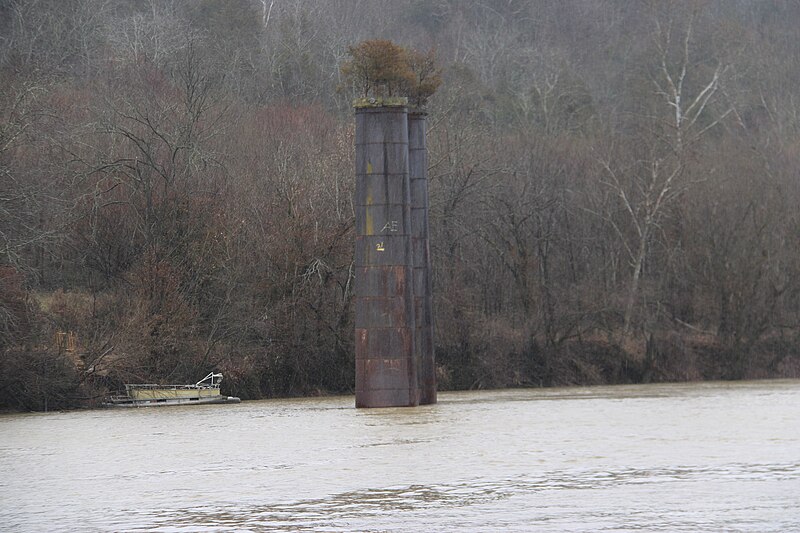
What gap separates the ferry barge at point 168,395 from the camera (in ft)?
159

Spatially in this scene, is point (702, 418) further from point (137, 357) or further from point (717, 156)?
point (717, 156)

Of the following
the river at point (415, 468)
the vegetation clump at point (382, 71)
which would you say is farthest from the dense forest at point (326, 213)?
the river at point (415, 468)

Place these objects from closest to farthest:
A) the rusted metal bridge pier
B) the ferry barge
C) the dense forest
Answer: the rusted metal bridge pier → the ferry barge → the dense forest

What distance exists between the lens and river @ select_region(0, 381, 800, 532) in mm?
20312

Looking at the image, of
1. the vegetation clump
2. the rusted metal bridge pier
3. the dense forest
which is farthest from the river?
the vegetation clump

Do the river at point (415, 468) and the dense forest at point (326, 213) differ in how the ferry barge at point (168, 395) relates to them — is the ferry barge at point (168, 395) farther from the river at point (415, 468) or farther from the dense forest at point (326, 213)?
the river at point (415, 468)

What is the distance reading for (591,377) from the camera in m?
58.7

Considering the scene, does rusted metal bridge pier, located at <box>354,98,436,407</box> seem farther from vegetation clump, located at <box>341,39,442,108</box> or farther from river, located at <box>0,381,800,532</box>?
vegetation clump, located at <box>341,39,442,108</box>

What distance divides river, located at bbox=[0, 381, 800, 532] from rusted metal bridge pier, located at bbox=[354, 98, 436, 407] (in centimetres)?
Result: 95

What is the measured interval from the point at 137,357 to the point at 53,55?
96.2 ft

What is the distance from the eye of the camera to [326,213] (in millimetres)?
56594

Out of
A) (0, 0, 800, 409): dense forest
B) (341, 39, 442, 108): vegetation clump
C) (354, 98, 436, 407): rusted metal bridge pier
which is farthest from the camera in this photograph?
(0, 0, 800, 409): dense forest

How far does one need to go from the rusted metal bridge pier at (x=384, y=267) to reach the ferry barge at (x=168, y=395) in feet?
32.9

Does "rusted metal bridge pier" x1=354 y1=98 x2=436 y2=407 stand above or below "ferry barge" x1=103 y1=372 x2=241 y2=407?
above
